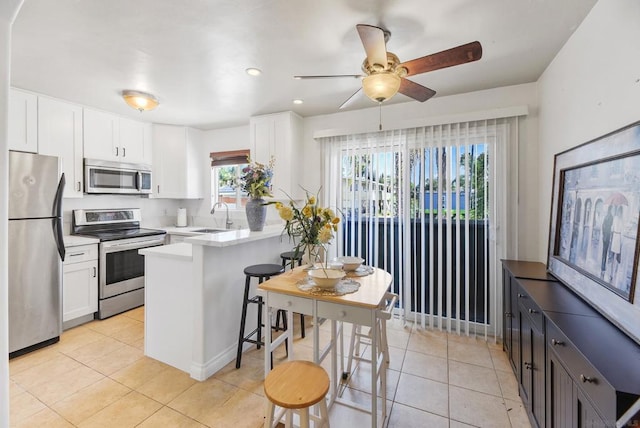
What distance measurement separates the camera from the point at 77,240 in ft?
10.2

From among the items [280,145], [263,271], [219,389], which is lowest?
[219,389]

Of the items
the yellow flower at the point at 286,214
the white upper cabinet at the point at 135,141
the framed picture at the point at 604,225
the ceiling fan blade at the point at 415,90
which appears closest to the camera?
the framed picture at the point at 604,225

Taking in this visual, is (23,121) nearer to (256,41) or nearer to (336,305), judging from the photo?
(256,41)

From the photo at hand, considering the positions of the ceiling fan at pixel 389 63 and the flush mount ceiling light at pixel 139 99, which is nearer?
the ceiling fan at pixel 389 63

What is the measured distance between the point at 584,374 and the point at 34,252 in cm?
395

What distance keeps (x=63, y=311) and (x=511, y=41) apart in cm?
477

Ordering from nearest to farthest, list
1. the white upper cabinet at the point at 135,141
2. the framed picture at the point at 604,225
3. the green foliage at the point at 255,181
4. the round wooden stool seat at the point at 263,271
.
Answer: the framed picture at the point at 604,225, the round wooden stool seat at the point at 263,271, the green foliage at the point at 255,181, the white upper cabinet at the point at 135,141

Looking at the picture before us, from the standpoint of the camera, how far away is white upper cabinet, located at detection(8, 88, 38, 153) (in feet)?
9.23

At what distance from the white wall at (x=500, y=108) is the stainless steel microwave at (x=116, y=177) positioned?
2645 millimetres

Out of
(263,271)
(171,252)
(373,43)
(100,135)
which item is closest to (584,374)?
(373,43)

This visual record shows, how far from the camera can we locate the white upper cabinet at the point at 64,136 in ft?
9.97

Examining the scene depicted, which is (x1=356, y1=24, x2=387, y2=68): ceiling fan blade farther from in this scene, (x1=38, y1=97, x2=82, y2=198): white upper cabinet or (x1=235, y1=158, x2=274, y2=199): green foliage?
Result: (x1=38, y1=97, x2=82, y2=198): white upper cabinet

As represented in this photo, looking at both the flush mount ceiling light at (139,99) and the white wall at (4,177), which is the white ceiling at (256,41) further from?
the white wall at (4,177)

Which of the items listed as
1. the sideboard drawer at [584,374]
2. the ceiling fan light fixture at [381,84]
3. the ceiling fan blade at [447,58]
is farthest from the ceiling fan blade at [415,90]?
the sideboard drawer at [584,374]
